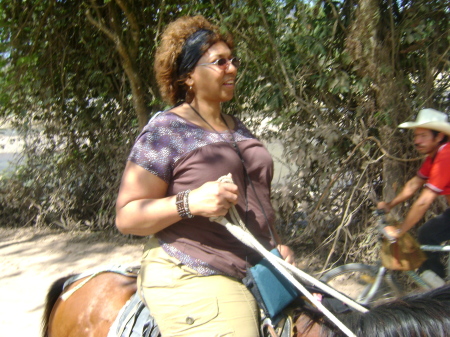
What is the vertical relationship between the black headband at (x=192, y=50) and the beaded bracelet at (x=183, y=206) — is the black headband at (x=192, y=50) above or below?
above

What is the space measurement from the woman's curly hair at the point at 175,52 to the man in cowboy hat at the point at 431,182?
1908 mm

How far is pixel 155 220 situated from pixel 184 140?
1.12 ft

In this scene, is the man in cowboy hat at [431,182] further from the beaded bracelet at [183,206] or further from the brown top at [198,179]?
the beaded bracelet at [183,206]

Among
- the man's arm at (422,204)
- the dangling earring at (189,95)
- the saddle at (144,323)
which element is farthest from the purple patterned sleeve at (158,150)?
the man's arm at (422,204)

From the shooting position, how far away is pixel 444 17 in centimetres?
392

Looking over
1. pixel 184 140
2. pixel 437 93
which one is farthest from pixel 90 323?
pixel 437 93

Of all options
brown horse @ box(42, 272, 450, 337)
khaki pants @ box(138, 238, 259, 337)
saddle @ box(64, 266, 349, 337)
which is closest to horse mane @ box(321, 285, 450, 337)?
brown horse @ box(42, 272, 450, 337)

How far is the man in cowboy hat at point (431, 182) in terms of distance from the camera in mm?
3105

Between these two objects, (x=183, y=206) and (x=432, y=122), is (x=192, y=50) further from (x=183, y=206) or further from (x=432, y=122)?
(x=432, y=122)

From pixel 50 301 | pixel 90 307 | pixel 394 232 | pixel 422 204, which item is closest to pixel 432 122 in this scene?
pixel 422 204

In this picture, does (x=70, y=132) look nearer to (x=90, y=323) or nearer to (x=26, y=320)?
(x=26, y=320)

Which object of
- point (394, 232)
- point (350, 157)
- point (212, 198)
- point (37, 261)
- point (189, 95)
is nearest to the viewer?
point (212, 198)

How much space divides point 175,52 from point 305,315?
1.25 metres

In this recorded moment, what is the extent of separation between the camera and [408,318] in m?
1.48
